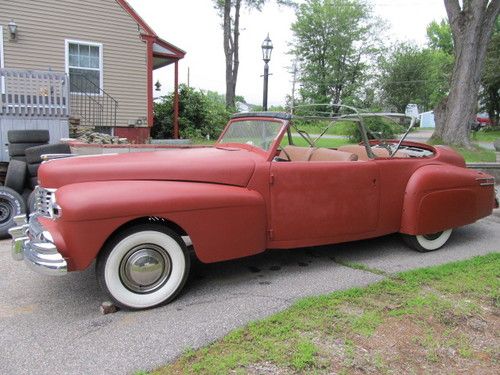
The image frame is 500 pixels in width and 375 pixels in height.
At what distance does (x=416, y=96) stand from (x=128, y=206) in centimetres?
4933

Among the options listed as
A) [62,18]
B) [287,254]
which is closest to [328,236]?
[287,254]

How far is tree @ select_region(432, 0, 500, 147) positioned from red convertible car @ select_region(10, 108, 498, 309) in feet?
27.7

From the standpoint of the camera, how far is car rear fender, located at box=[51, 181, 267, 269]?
3.25 m

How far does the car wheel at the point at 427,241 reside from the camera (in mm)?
4980

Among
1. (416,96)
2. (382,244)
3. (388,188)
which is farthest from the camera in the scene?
(416,96)

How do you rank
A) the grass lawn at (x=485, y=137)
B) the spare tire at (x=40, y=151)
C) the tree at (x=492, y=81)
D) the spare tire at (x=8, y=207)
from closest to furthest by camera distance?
the spare tire at (x=8, y=207) → the spare tire at (x=40, y=151) → the grass lawn at (x=485, y=137) → the tree at (x=492, y=81)

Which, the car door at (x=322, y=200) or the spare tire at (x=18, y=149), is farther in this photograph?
the spare tire at (x=18, y=149)

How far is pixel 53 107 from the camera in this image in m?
8.91

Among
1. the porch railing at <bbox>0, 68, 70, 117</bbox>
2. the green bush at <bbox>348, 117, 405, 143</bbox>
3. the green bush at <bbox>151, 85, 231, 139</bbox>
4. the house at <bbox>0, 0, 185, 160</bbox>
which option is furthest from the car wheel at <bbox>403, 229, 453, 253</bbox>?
the green bush at <bbox>151, 85, 231, 139</bbox>

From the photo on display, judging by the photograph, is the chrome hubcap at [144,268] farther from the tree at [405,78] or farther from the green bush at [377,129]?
the tree at [405,78]

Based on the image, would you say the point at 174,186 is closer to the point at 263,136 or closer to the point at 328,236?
the point at 263,136

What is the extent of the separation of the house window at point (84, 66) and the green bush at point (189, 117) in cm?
331

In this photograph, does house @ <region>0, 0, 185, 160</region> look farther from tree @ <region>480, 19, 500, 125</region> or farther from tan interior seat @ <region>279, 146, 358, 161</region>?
tree @ <region>480, 19, 500, 125</region>

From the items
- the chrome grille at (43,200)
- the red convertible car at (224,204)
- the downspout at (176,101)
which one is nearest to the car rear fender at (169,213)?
Answer: the red convertible car at (224,204)
